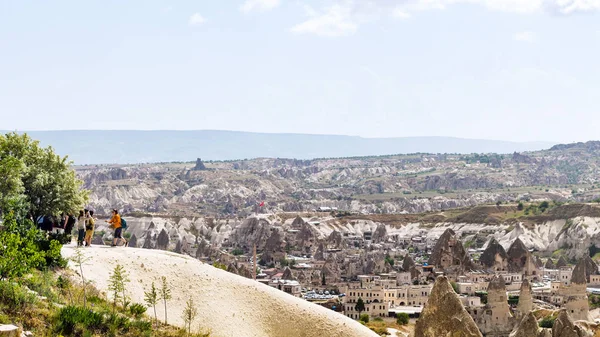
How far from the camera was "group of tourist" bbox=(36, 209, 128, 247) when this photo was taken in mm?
37312

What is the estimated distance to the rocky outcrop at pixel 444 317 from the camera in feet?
131

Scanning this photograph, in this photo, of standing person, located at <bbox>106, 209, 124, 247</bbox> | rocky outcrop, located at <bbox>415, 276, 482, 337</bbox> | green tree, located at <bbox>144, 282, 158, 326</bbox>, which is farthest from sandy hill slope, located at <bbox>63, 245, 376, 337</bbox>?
rocky outcrop, located at <bbox>415, 276, 482, 337</bbox>

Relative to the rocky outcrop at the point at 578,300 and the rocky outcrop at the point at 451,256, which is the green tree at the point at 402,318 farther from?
the rocky outcrop at the point at 451,256

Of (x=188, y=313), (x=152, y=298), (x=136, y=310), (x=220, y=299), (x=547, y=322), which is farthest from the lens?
(x=547, y=322)

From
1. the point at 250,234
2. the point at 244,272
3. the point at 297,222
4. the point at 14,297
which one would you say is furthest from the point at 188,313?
the point at 297,222

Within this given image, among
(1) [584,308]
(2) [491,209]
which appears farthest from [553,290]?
(2) [491,209]

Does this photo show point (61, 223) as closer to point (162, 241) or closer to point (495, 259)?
point (495, 259)

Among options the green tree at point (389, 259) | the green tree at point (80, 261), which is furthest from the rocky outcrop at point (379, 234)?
the green tree at point (80, 261)

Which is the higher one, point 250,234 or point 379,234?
point 379,234

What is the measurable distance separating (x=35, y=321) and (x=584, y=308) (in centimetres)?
4865

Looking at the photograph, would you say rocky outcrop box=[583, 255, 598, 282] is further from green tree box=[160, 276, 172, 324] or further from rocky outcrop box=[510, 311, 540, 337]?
green tree box=[160, 276, 172, 324]

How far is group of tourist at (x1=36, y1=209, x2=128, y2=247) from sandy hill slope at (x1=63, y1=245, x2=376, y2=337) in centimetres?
65

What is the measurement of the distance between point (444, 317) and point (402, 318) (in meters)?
32.7

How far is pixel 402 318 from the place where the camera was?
240 ft
